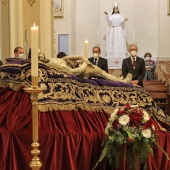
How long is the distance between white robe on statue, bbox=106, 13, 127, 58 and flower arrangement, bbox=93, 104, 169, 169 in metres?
11.0

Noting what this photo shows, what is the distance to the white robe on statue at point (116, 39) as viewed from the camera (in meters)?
14.0

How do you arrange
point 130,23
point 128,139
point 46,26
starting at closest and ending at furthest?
1. point 128,139
2. point 46,26
3. point 130,23

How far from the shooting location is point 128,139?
290cm

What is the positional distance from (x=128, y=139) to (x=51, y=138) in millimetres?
531

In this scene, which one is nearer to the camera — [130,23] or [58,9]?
[58,9]

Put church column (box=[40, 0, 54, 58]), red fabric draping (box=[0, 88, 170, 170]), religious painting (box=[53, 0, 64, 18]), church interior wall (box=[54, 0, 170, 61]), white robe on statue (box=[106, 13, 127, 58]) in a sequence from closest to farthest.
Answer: red fabric draping (box=[0, 88, 170, 170]) → church column (box=[40, 0, 54, 58]) → white robe on statue (box=[106, 13, 127, 58]) → church interior wall (box=[54, 0, 170, 61]) → religious painting (box=[53, 0, 64, 18])

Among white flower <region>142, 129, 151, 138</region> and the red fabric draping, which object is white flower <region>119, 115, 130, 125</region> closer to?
white flower <region>142, 129, 151, 138</region>

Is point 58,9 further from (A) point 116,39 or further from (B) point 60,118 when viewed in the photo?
(B) point 60,118

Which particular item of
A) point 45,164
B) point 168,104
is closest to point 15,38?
point 168,104

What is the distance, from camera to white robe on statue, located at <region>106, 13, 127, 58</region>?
14.0 meters

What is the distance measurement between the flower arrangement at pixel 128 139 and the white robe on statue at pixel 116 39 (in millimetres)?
10971

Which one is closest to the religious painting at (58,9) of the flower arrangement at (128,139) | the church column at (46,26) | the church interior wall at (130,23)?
the church interior wall at (130,23)

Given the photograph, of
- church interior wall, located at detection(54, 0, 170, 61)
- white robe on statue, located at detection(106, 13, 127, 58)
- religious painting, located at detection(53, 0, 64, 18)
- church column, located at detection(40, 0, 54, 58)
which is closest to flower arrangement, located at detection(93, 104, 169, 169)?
church column, located at detection(40, 0, 54, 58)

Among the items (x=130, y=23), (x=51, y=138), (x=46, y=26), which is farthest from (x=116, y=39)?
(x=51, y=138)
